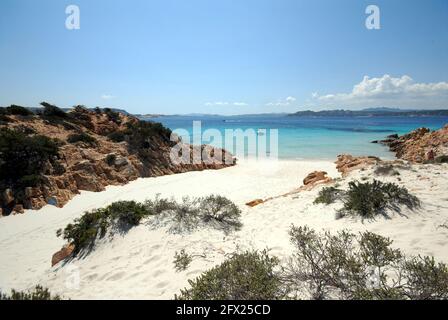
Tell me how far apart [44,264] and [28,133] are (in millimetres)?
11655

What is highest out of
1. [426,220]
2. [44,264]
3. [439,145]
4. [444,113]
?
[444,113]

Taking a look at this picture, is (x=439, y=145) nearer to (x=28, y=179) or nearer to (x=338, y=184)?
(x=338, y=184)

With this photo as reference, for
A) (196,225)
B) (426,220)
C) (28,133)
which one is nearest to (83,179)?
(28,133)

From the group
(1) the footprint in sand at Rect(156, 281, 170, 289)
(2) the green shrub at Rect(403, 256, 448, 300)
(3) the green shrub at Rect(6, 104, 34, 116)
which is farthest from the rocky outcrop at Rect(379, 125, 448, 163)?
(3) the green shrub at Rect(6, 104, 34, 116)

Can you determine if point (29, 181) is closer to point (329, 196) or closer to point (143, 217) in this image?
point (143, 217)

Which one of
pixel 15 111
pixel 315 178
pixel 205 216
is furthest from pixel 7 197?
pixel 315 178

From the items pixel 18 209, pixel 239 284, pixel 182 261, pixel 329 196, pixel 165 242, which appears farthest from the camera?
pixel 18 209

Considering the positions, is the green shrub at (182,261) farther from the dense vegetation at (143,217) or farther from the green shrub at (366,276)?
the green shrub at (366,276)

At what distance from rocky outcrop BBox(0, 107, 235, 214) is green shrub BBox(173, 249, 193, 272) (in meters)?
8.23

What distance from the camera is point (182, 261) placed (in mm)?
5301

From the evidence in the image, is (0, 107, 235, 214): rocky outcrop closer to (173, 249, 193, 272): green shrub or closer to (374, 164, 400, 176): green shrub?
(173, 249, 193, 272): green shrub

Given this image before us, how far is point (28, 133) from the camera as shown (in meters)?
15.1

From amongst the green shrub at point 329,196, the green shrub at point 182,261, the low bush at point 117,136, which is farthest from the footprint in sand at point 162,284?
the low bush at point 117,136

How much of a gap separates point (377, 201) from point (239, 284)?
5255 mm
